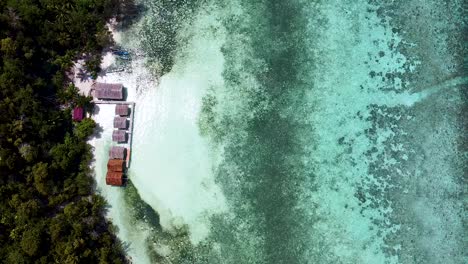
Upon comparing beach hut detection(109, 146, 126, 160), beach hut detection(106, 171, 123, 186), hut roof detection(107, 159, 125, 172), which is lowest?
beach hut detection(106, 171, 123, 186)

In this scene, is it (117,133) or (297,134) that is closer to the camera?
(117,133)

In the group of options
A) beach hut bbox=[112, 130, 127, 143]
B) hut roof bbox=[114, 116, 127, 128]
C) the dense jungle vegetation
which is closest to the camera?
the dense jungle vegetation

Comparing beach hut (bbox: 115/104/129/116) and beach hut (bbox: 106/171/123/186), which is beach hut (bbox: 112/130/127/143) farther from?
beach hut (bbox: 106/171/123/186)

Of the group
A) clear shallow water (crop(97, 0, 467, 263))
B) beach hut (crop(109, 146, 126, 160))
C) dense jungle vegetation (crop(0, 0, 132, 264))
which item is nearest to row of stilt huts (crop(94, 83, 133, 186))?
beach hut (crop(109, 146, 126, 160))

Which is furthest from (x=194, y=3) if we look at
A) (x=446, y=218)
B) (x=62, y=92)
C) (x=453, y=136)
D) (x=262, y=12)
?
→ (x=446, y=218)

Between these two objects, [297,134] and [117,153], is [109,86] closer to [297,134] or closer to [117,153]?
[117,153]

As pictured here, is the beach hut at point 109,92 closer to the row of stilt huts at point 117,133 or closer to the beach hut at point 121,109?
the row of stilt huts at point 117,133

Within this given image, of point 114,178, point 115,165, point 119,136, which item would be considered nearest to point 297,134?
point 119,136
